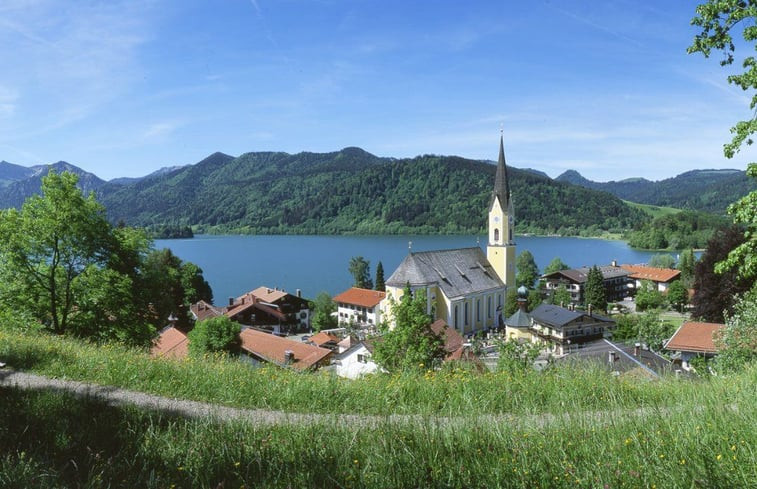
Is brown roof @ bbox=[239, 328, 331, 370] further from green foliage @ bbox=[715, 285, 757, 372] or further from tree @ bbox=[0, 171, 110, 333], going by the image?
green foliage @ bbox=[715, 285, 757, 372]

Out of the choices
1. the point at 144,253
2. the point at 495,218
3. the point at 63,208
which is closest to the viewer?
the point at 63,208

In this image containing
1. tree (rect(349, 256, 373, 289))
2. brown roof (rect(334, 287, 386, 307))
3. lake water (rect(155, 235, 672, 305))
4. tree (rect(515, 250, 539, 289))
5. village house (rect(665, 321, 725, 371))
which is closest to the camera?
village house (rect(665, 321, 725, 371))

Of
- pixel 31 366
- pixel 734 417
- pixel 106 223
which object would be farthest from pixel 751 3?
pixel 106 223

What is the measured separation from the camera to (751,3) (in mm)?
8070

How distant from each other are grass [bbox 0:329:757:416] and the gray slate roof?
105 feet

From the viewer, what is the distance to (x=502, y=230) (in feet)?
160

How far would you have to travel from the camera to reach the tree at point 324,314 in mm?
50250

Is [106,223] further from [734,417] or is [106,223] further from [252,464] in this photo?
[734,417]

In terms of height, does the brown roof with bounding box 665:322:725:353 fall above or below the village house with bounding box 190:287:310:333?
above

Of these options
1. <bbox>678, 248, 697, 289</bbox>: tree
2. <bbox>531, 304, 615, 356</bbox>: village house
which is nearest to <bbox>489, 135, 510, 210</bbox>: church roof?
<bbox>531, 304, 615, 356</bbox>: village house

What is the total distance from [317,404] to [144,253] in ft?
38.9

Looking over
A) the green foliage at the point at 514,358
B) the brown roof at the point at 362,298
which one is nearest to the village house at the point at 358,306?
the brown roof at the point at 362,298

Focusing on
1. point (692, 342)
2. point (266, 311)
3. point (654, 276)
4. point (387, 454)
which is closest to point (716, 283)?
point (692, 342)

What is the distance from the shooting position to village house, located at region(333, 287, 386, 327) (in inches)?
2040
